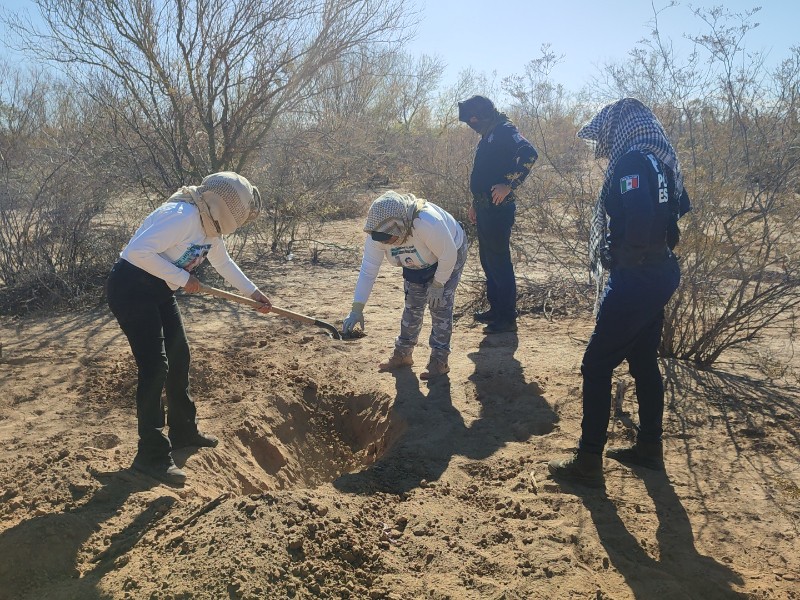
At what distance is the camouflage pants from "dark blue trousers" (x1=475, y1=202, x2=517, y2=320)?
3.15 feet

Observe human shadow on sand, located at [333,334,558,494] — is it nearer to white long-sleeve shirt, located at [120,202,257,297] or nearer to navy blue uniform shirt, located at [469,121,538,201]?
white long-sleeve shirt, located at [120,202,257,297]

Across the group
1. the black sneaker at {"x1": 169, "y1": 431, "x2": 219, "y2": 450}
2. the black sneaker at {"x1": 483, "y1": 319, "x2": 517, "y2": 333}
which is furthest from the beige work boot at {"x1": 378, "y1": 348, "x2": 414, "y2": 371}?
the black sneaker at {"x1": 169, "y1": 431, "x2": 219, "y2": 450}

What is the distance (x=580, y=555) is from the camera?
2.92m

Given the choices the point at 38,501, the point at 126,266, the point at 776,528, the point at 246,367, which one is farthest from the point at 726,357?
the point at 38,501

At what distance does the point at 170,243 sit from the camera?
332 cm

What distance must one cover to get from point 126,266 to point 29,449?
4.65ft

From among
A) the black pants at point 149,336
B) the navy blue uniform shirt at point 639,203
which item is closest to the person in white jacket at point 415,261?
the black pants at point 149,336

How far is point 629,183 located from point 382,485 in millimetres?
2004

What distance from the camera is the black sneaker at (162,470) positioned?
356cm

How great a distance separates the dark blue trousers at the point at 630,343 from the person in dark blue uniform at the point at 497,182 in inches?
101

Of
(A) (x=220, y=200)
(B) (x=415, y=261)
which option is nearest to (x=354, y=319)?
(B) (x=415, y=261)

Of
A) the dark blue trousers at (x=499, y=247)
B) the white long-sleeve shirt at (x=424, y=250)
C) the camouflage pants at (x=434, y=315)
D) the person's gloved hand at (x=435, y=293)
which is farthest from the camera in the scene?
the dark blue trousers at (x=499, y=247)

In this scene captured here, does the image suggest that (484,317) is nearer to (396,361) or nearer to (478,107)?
(396,361)

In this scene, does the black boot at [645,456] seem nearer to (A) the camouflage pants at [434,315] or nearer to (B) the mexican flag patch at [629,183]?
(B) the mexican flag patch at [629,183]
